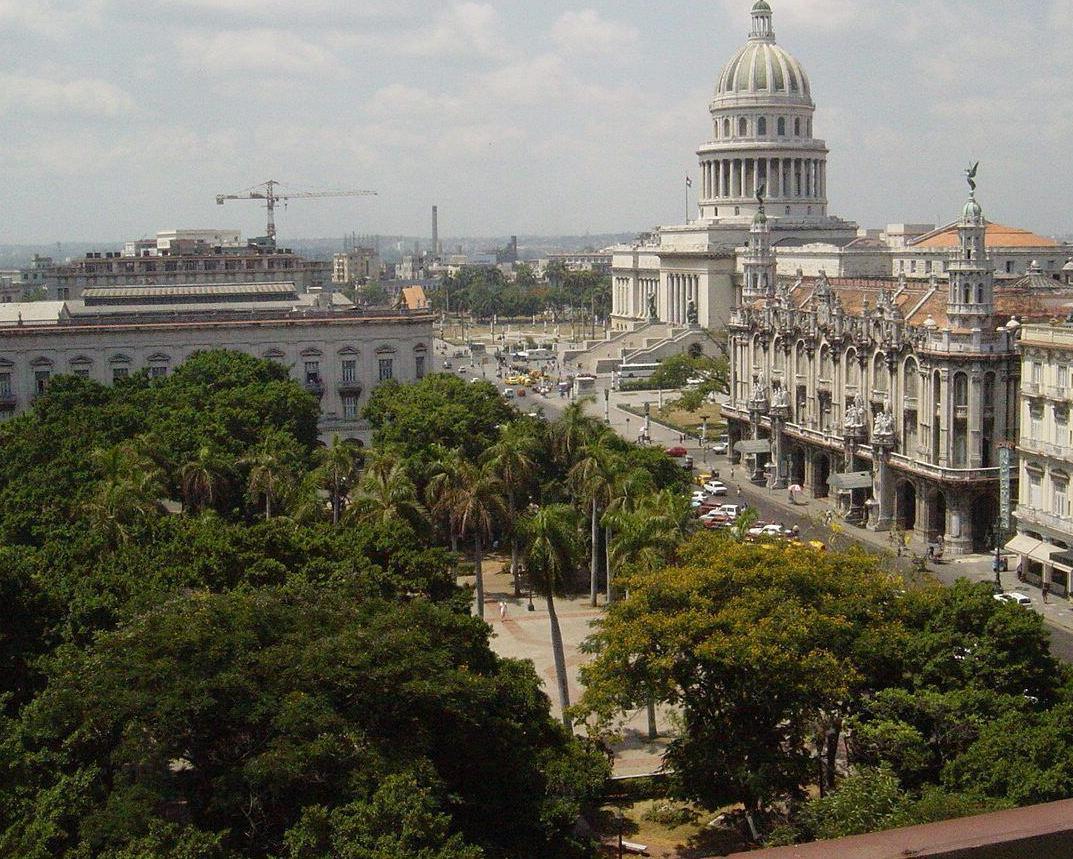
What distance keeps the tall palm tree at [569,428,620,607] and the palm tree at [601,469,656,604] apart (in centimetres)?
44

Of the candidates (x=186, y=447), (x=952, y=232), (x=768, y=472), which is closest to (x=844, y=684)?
(x=186, y=447)

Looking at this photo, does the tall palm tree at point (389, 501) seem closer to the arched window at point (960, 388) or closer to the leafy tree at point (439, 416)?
the leafy tree at point (439, 416)

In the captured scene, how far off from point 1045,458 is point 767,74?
4542 inches

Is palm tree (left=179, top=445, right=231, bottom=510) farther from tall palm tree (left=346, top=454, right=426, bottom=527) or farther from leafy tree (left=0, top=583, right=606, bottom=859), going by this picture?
leafy tree (left=0, top=583, right=606, bottom=859)

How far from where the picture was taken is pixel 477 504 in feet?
190

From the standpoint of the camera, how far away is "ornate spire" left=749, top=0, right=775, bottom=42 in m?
174

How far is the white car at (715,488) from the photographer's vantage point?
8975 centimetres

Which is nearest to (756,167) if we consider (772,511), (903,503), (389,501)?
(772,511)

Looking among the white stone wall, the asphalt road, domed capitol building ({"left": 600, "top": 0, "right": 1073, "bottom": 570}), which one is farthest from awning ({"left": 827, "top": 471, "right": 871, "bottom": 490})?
the white stone wall

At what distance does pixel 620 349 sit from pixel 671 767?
133466 mm

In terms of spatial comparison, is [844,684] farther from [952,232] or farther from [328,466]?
[952,232]

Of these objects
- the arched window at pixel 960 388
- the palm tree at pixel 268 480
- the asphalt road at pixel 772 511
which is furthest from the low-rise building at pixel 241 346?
Result: the arched window at pixel 960 388

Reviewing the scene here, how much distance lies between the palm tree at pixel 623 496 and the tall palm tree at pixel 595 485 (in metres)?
0.44

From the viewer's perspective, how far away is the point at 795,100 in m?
171
